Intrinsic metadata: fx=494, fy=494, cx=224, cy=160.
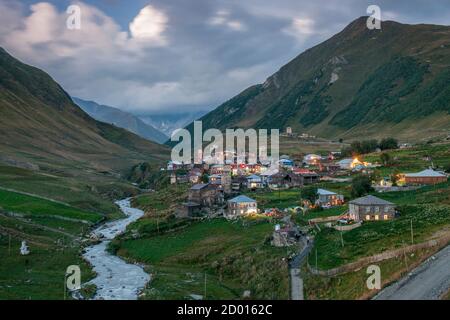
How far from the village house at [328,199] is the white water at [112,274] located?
36.6 m

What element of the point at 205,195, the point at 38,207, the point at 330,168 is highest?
the point at 330,168

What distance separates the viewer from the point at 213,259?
6700 centimetres

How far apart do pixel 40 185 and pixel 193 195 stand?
165 ft

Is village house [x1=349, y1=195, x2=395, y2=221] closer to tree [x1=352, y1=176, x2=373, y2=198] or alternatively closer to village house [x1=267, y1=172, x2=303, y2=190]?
tree [x1=352, y1=176, x2=373, y2=198]

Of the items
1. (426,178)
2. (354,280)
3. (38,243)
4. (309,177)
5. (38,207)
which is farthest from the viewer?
(309,177)

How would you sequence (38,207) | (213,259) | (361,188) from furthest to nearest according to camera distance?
(38,207) → (361,188) → (213,259)

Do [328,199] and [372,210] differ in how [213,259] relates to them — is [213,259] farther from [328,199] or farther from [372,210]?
[328,199]

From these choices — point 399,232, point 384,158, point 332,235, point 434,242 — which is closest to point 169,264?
point 332,235

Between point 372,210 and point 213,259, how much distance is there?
75.8 feet

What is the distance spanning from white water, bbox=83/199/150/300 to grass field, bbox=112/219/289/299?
A: 1.86 m

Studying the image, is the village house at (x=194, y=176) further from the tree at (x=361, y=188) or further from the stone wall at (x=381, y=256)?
the stone wall at (x=381, y=256)

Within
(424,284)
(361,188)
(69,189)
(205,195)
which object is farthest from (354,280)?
(69,189)

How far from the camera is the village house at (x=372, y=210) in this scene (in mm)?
68188

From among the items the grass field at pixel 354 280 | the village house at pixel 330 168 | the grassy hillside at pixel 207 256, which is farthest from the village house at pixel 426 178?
the grass field at pixel 354 280
